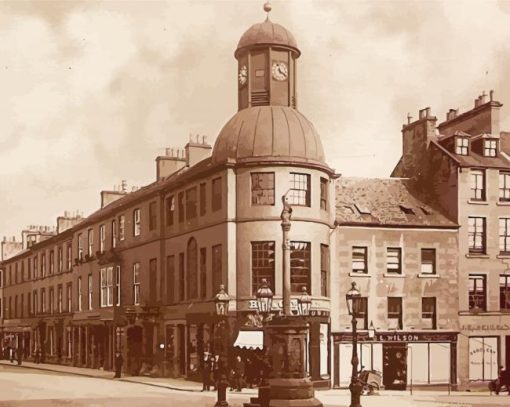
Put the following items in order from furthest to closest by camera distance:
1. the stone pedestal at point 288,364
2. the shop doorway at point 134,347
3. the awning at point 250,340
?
the shop doorway at point 134,347
the awning at point 250,340
the stone pedestal at point 288,364

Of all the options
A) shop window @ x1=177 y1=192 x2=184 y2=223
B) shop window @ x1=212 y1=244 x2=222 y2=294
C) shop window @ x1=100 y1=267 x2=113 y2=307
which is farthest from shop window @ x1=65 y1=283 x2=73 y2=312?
shop window @ x1=212 y1=244 x2=222 y2=294

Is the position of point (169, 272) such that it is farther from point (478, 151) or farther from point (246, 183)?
point (478, 151)

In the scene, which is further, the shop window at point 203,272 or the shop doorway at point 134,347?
the shop doorway at point 134,347

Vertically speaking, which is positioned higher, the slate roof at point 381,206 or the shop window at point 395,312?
the slate roof at point 381,206

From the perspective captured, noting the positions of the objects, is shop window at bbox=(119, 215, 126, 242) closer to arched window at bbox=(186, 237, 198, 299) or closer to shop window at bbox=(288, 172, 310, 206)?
arched window at bbox=(186, 237, 198, 299)

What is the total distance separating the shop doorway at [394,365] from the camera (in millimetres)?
42781

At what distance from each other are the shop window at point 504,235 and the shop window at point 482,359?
4366 millimetres

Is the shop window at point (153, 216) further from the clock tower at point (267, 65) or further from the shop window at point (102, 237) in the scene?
the clock tower at point (267, 65)

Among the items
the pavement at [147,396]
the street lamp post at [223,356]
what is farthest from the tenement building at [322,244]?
the pavement at [147,396]

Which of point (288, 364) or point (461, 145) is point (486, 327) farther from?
point (288, 364)

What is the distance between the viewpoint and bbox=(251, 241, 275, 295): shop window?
39.5 metres

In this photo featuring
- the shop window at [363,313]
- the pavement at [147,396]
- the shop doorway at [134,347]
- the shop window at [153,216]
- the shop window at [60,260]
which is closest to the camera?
the pavement at [147,396]

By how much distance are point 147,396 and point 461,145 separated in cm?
2094

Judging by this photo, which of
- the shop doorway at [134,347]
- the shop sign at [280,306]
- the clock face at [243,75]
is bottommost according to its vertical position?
the shop doorway at [134,347]
